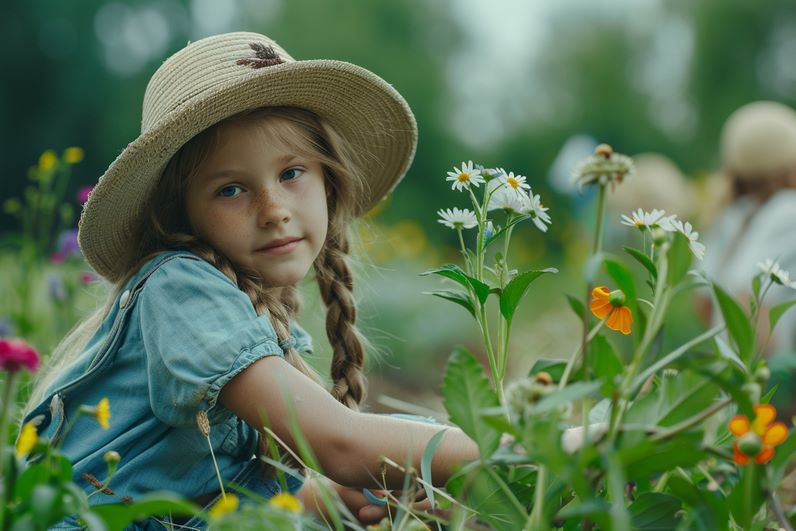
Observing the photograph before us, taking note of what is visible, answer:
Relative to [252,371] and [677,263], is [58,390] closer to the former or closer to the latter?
[252,371]

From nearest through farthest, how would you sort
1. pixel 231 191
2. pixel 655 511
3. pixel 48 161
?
pixel 655 511 → pixel 231 191 → pixel 48 161

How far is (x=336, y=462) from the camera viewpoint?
131cm

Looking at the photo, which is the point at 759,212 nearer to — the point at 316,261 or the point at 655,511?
the point at 316,261

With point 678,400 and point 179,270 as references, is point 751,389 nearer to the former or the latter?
point 678,400

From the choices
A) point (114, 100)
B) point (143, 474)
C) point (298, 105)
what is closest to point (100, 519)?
point (143, 474)

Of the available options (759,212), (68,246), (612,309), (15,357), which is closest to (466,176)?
(612,309)

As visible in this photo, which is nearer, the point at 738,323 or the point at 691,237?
the point at 738,323

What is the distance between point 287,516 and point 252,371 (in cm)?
38

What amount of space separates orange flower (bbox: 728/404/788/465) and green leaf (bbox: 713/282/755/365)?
0.09 meters

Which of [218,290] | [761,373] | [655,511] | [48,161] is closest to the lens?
[761,373]

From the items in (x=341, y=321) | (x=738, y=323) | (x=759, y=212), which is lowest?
(x=759, y=212)

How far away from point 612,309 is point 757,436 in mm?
296

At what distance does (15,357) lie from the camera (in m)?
0.89

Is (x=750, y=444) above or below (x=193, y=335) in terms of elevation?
above
